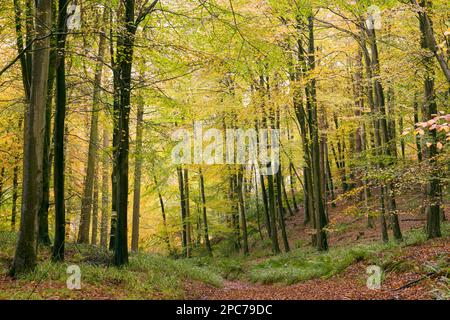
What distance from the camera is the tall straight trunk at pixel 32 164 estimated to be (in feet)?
23.7

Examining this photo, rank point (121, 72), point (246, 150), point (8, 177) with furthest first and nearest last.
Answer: point (246, 150) < point (8, 177) < point (121, 72)

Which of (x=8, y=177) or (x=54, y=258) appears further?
(x=8, y=177)

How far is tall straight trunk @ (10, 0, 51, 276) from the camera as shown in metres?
7.21

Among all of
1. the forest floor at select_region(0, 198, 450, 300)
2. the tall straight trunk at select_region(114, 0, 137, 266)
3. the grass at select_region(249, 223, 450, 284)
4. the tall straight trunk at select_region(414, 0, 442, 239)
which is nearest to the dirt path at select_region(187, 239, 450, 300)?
the forest floor at select_region(0, 198, 450, 300)

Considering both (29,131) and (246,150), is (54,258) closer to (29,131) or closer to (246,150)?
(29,131)

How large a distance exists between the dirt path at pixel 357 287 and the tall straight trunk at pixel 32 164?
421 cm

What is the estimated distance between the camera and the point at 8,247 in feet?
32.9

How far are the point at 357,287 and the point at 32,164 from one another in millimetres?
7832

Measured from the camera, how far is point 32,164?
730cm

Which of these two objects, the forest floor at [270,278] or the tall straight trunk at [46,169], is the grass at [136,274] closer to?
the forest floor at [270,278]

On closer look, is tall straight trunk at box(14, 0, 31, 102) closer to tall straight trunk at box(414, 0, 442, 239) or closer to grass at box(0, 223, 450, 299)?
grass at box(0, 223, 450, 299)

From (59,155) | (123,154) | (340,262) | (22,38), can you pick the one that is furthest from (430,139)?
(22,38)
